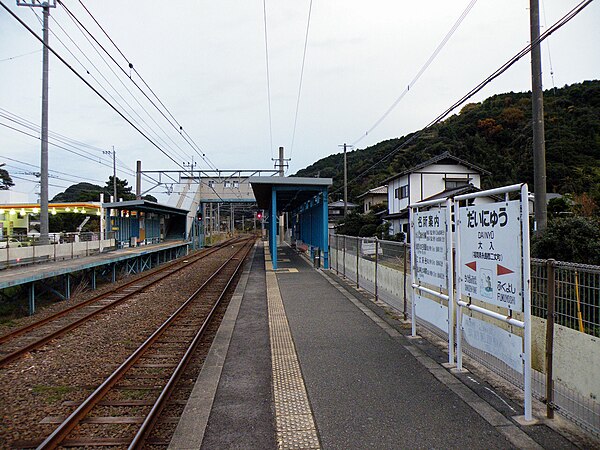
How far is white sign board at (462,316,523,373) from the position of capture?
398 cm

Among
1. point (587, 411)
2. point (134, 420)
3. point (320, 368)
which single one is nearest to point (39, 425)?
point (134, 420)

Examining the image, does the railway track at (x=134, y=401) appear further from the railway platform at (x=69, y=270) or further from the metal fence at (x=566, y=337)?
the railway platform at (x=69, y=270)

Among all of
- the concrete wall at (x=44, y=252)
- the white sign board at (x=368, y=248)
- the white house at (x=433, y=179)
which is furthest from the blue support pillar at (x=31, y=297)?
the white house at (x=433, y=179)

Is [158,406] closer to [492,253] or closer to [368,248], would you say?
[492,253]

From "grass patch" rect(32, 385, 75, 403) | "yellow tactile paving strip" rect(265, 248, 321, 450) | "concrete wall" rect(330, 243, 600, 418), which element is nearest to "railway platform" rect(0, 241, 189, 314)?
"grass patch" rect(32, 385, 75, 403)

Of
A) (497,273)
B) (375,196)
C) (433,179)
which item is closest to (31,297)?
(497,273)

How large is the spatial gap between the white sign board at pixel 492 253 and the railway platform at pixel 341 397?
1.02m

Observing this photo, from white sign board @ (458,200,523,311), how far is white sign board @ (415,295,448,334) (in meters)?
0.84

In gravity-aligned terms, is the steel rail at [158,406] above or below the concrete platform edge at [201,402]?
below

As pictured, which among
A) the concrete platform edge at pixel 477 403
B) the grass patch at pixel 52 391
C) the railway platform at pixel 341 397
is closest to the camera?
the concrete platform edge at pixel 477 403

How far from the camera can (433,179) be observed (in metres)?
30.6

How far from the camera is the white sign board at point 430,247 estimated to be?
5.54m

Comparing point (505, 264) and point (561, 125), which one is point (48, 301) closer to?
point (505, 264)

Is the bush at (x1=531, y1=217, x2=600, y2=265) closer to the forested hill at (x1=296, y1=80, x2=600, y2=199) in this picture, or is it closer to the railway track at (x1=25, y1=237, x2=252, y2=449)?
the railway track at (x1=25, y1=237, x2=252, y2=449)
